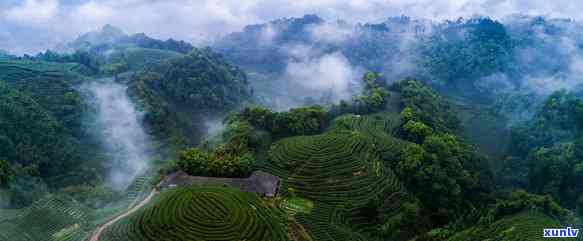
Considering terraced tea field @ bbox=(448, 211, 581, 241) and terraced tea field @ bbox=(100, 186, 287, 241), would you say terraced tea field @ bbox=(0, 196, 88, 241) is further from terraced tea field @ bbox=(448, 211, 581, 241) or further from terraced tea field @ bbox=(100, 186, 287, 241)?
terraced tea field @ bbox=(448, 211, 581, 241)

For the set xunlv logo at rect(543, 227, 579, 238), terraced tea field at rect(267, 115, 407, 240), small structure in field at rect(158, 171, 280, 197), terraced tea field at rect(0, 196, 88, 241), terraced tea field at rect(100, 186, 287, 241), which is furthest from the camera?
small structure in field at rect(158, 171, 280, 197)

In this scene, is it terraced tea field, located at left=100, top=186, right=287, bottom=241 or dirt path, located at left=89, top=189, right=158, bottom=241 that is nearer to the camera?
terraced tea field, located at left=100, top=186, right=287, bottom=241

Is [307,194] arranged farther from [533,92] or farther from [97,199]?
[533,92]

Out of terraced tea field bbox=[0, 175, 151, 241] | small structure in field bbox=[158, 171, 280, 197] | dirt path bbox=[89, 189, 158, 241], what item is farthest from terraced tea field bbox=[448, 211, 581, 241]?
terraced tea field bbox=[0, 175, 151, 241]

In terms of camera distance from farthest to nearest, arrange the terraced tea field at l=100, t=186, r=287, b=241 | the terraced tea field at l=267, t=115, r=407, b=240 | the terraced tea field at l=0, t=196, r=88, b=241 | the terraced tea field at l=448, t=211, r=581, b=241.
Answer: the terraced tea field at l=267, t=115, r=407, b=240, the terraced tea field at l=448, t=211, r=581, b=241, the terraced tea field at l=0, t=196, r=88, b=241, the terraced tea field at l=100, t=186, r=287, b=241

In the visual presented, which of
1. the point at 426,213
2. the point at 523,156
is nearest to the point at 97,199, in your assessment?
the point at 426,213

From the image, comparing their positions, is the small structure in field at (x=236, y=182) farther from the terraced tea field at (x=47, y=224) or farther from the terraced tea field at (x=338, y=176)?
the terraced tea field at (x=47, y=224)

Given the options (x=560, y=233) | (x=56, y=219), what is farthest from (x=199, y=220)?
(x=560, y=233)

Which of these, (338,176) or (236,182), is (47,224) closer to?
(236,182)
